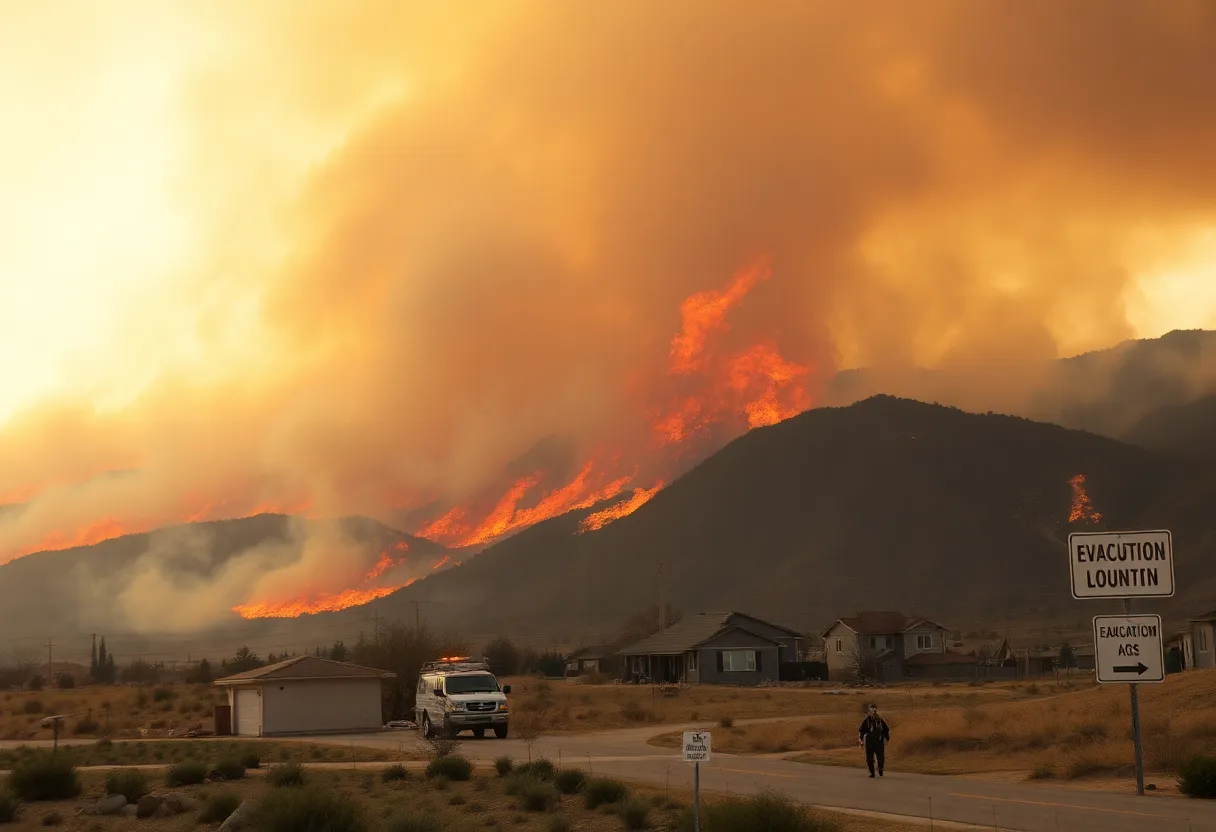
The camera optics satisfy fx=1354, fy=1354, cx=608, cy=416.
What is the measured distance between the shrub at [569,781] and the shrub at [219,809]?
Answer: 23.9ft

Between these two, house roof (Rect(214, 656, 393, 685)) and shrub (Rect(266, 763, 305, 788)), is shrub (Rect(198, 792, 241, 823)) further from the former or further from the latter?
house roof (Rect(214, 656, 393, 685))

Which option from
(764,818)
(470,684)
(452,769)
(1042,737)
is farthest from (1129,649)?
(470,684)

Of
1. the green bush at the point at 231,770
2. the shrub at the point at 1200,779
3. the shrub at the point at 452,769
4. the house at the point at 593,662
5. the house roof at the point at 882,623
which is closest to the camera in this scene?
the shrub at the point at 1200,779

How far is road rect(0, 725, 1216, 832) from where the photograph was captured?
23.9 metres

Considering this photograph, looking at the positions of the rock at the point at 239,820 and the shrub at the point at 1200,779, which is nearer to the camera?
the shrub at the point at 1200,779

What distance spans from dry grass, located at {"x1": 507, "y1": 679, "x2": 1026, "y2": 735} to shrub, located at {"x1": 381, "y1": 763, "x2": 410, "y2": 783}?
73.2ft

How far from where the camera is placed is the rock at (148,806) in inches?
1286

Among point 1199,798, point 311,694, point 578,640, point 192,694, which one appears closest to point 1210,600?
point 578,640

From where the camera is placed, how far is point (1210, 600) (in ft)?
505

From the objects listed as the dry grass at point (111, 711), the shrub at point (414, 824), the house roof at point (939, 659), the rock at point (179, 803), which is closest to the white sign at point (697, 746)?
the shrub at point (414, 824)

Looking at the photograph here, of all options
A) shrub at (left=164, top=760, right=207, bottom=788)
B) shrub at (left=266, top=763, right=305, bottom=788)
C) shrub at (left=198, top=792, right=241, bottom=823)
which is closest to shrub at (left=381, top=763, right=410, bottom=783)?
shrub at (left=266, top=763, right=305, bottom=788)

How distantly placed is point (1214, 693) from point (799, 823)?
22272 millimetres

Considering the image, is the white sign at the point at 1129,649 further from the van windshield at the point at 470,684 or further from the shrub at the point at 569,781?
the van windshield at the point at 470,684

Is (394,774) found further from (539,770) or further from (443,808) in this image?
(443,808)
